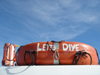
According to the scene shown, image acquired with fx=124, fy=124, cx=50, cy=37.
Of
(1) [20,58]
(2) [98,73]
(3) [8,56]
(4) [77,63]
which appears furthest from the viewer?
(3) [8,56]

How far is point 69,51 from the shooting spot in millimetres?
2836

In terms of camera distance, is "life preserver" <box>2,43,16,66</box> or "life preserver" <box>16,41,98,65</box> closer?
"life preserver" <box>16,41,98,65</box>

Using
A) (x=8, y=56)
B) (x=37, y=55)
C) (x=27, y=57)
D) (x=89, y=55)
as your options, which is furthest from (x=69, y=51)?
(x=8, y=56)

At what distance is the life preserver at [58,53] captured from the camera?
279cm

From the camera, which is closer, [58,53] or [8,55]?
[58,53]

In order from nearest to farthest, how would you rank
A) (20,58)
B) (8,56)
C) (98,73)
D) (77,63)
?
(98,73)
(77,63)
(20,58)
(8,56)

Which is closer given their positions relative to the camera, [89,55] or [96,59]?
[89,55]

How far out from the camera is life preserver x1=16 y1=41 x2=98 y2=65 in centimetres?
279

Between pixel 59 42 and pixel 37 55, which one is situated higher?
pixel 59 42

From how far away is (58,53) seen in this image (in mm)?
2814

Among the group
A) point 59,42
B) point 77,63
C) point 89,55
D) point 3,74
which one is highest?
point 59,42

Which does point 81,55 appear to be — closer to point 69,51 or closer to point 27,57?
point 69,51

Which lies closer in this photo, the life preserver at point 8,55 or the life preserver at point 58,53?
the life preserver at point 58,53

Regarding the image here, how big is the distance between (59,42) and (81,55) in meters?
0.59
